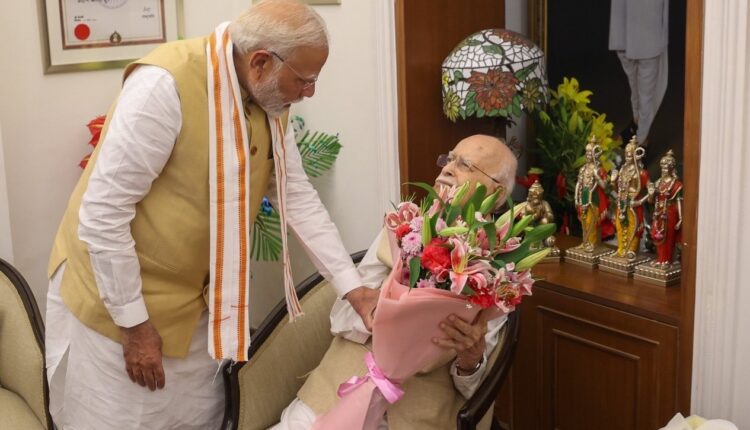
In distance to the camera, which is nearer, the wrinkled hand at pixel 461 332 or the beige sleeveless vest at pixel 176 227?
the wrinkled hand at pixel 461 332

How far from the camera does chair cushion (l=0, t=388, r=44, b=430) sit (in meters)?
2.92

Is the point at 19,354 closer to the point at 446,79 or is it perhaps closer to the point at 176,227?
the point at 176,227

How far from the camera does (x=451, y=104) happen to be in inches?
126

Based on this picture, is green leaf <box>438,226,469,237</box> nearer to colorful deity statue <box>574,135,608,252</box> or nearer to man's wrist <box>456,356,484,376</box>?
man's wrist <box>456,356,484,376</box>

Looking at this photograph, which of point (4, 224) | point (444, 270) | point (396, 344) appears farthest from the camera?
point (4, 224)

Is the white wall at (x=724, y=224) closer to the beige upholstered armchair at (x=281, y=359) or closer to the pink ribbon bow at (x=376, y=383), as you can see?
the beige upholstered armchair at (x=281, y=359)

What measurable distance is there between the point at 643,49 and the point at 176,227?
5.77ft

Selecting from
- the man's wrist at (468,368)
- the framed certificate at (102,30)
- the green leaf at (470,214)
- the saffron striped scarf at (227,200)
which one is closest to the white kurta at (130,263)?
the saffron striped scarf at (227,200)

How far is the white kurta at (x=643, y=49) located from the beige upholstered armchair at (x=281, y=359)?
44.0 inches

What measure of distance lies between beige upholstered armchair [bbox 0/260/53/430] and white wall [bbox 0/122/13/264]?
141 millimetres

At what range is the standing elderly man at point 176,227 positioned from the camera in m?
2.21

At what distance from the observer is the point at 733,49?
89.0 inches

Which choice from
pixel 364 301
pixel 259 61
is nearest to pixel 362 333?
pixel 364 301

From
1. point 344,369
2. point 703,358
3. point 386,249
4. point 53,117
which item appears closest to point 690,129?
point 703,358
